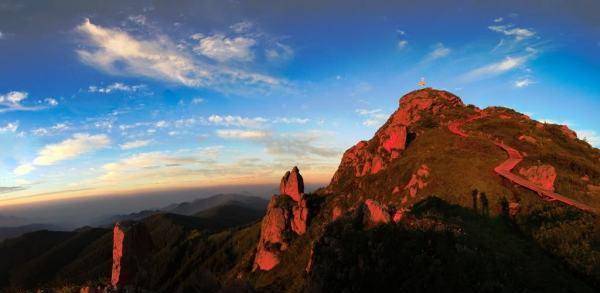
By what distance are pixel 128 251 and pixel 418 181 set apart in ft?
322

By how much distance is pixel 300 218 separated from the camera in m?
166

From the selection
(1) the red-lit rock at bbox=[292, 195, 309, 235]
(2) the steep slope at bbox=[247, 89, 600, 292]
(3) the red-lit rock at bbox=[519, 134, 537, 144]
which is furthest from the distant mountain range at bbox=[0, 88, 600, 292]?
(1) the red-lit rock at bbox=[292, 195, 309, 235]

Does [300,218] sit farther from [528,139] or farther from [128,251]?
[128,251]

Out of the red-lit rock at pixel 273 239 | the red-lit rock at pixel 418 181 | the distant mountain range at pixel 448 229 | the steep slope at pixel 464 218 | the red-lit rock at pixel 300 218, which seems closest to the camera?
the distant mountain range at pixel 448 229

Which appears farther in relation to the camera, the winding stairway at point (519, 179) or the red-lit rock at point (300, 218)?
the red-lit rock at point (300, 218)

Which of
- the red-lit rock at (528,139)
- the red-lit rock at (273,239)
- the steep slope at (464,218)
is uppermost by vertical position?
the red-lit rock at (528,139)

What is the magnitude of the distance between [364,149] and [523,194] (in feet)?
426

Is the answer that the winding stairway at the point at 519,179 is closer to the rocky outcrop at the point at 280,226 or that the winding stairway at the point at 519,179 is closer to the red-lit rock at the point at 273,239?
the rocky outcrop at the point at 280,226

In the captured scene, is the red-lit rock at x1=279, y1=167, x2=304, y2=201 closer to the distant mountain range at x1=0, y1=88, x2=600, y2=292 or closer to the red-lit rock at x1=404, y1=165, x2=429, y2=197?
the distant mountain range at x1=0, y1=88, x2=600, y2=292

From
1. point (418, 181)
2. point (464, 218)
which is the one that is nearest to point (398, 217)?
point (464, 218)

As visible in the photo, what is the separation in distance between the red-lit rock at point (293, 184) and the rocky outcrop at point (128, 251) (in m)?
161

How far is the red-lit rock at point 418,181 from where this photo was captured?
10212cm

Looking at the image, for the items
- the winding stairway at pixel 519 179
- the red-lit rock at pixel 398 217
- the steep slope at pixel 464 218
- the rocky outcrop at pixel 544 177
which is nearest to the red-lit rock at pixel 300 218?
the steep slope at pixel 464 218

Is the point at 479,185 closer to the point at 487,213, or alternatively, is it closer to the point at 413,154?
the point at 487,213
